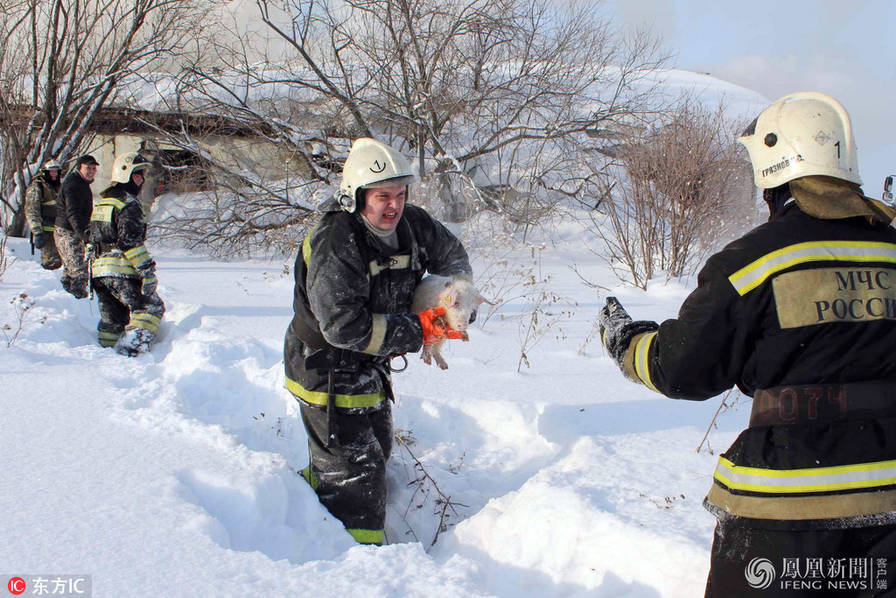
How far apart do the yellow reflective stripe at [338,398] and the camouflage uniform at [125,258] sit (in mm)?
2618

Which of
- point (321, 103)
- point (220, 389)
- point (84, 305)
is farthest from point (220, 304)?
point (321, 103)

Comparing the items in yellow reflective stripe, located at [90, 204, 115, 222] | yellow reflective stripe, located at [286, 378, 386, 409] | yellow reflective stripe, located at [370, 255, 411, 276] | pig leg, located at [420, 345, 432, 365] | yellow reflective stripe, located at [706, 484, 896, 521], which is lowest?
yellow reflective stripe, located at [286, 378, 386, 409]

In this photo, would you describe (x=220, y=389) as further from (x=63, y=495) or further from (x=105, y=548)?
(x=105, y=548)

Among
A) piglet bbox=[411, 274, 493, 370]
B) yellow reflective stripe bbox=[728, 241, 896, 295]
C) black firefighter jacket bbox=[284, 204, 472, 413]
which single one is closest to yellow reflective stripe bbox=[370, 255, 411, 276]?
black firefighter jacket bbox=[284, 204, 472, 413]

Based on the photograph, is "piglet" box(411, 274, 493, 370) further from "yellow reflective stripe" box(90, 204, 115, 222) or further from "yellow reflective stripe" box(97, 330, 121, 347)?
"yellow reflective stripe" box(97, 330, 121, 347)

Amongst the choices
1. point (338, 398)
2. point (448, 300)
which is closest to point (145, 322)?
point (338, 398)

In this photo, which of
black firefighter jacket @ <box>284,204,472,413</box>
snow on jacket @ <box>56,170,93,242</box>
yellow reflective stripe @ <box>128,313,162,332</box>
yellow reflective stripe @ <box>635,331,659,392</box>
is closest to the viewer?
yellow reflective stripe @ <box>635,331,659,392</box>

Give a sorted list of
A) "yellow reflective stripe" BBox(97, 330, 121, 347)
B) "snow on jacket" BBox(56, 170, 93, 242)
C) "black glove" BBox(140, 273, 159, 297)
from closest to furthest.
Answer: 1. "black glove" BBox(140, 273, 159, 297)
2. "yellow reflective stripe" BBox(97, 330, 121, 347)
3. "snow on jacket" BBox(56, 170, 93, 242)

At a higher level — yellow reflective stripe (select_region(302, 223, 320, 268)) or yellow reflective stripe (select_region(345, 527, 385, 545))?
yellow reflective stripe (select_region(302, 223, 320, 268))

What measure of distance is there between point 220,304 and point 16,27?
9475 millimetres

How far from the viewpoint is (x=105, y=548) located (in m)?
1.87

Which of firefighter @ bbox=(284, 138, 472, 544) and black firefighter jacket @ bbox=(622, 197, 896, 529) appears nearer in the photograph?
black firefighter jacket @ bbox=(622, 197, 896, 529)

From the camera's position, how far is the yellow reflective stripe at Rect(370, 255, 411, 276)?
9.26ft

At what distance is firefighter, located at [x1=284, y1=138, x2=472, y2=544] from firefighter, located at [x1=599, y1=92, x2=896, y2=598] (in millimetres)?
Result: 1404
